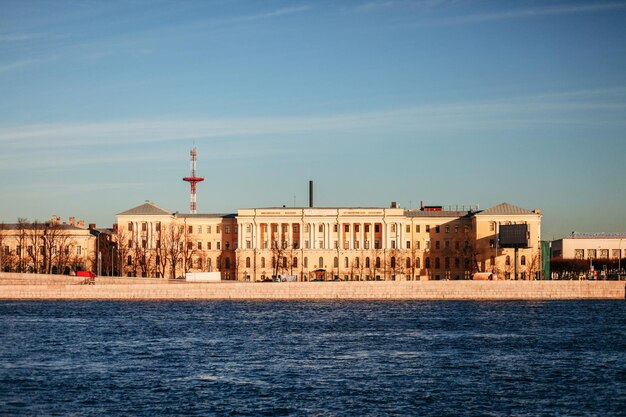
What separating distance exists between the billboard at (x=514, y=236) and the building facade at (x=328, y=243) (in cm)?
465

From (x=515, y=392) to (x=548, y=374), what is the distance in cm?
460

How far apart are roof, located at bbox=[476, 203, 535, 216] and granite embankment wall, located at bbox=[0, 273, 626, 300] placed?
42.3 meters

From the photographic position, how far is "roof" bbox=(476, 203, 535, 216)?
5256 inches

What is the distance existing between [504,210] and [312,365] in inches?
3866

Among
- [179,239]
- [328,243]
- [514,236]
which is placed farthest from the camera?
[328,243]

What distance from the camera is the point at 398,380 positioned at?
35375 mm

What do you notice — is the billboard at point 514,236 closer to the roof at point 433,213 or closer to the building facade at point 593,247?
the roof at point 433,213

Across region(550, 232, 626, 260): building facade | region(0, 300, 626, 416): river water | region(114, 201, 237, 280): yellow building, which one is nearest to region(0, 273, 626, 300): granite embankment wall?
region(0, 300, 626, 416): river water

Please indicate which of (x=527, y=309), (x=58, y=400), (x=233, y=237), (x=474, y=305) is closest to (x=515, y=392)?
(x=58, y=400)

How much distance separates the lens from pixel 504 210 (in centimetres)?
13425

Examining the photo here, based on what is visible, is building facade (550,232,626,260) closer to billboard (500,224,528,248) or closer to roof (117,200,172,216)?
billboard (500,224,528,248)

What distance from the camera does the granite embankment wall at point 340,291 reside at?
90875mm

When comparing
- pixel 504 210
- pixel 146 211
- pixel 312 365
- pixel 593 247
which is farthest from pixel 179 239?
pixel 312 365

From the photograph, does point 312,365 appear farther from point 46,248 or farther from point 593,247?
point 593,247
